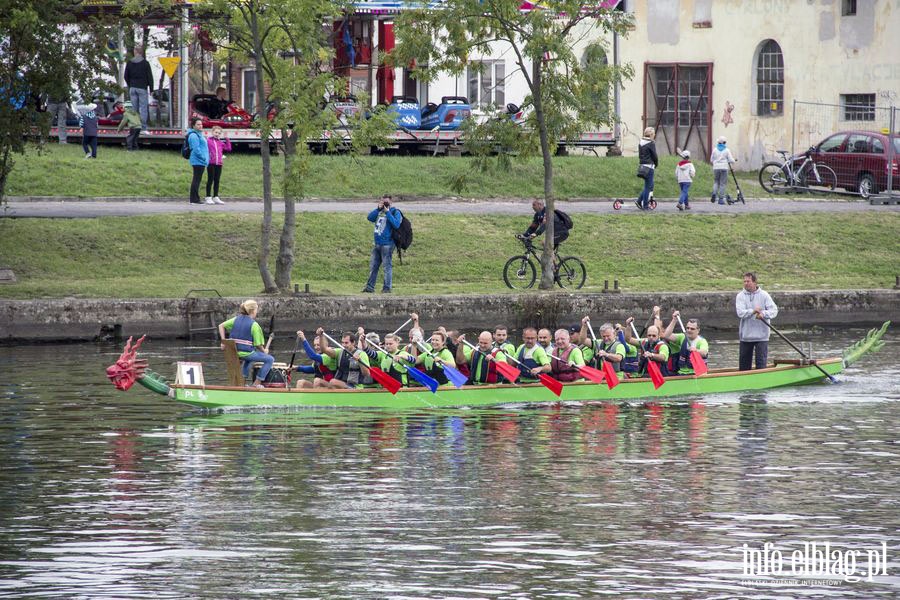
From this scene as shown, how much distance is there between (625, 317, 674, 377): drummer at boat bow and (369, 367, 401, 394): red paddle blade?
13.0 ft

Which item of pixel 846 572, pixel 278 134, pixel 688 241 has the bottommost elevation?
pixel 846 572

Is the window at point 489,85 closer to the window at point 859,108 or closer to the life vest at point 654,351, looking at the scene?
the window at point 859,108

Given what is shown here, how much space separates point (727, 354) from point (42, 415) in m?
12.7

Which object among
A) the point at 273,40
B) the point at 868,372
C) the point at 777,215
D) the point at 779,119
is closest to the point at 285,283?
the point at 273,40

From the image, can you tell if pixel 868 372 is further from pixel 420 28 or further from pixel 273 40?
pixel 273 40

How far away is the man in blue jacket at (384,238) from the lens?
30.9 metres

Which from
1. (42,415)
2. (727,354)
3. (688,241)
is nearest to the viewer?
(42,415)

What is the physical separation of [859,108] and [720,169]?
10.2 meters

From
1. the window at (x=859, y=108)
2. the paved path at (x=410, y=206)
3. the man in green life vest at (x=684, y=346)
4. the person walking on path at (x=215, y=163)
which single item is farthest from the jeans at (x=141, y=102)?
the window at (x=859, y=108)

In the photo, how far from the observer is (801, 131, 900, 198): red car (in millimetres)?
41219

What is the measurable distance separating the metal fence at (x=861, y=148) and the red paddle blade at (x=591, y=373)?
1976 centimetres

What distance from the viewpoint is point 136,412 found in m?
22.4

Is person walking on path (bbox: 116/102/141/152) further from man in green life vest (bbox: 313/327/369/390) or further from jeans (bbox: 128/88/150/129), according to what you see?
man in green life vest (bbox: 313/327/369/390)

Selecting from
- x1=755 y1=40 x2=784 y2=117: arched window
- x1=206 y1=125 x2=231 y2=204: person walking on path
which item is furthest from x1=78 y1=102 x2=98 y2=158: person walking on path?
x1=755 y1=40 x2=784 y2=117: arched window
